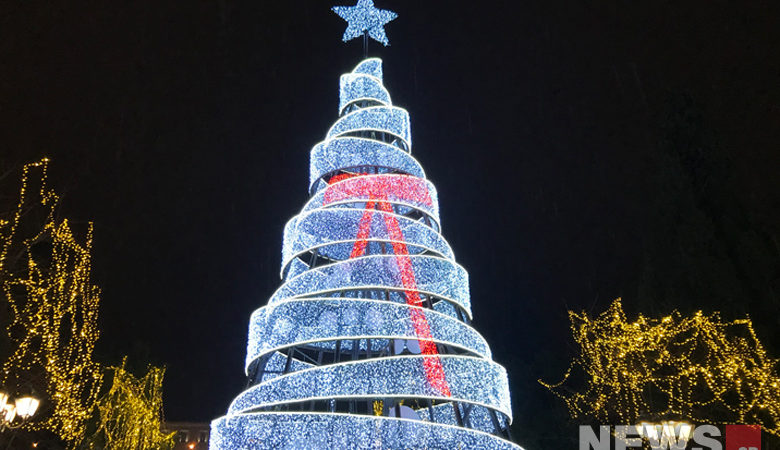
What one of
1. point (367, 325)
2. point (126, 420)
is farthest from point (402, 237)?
point (126, 420)

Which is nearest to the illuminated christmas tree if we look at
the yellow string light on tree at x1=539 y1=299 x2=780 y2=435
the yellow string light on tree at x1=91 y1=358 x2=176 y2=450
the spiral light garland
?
the spiral light garland

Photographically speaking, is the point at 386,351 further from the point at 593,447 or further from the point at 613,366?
the point at 593,447

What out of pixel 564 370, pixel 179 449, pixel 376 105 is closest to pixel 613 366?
pixel 376 105

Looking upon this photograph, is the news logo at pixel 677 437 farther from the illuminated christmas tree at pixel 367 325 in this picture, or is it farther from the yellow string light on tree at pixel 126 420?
the yellow string light on tree at pixel 126 420

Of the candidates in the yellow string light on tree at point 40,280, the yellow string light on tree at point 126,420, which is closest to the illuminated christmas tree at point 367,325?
the yellow string light on tree at point 40,280

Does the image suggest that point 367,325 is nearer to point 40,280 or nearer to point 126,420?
point 40,280

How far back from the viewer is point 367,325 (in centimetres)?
1084

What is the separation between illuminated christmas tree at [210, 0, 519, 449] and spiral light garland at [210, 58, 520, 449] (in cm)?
2

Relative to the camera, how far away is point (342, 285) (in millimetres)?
11445

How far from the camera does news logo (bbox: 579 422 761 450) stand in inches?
437

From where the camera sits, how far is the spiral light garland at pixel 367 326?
980cm

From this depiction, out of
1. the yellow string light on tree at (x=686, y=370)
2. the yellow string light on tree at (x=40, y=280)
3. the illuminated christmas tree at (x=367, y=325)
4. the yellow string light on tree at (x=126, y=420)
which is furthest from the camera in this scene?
the yellow string light on tree at (x=126, y=420)

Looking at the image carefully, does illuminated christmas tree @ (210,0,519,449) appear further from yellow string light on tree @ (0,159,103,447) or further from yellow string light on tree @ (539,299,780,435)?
yellow string light on tree @ (539,299,780,435)

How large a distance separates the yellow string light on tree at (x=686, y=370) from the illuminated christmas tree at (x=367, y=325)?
6.89 meters
